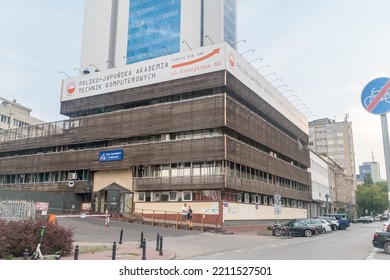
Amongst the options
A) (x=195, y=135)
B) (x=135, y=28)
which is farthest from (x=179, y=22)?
(x=195, y=135)

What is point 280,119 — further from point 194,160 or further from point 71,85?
point 71,85

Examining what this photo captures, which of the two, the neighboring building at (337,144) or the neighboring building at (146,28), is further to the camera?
the neighboring building at (337,144)

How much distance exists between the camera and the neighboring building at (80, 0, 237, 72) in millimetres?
69562

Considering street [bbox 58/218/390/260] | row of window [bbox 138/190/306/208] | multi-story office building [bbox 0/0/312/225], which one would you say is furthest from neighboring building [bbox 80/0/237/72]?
street [bbox 58/218/390/260]

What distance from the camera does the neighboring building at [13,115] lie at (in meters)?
80.2

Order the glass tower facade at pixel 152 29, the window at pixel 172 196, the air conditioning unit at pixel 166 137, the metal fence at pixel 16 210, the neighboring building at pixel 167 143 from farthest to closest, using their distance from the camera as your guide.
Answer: the glass tower facade at pixel 152 29 → the air conditioning unit at pixel 166 137 → the window at pixel 172 196 → the neighboring building at pixel 167 143 → the metal fence at pixel 16 210

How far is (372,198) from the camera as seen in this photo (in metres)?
110

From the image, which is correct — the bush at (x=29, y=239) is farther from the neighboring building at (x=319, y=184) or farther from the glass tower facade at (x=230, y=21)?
the glass tower facade at (x=230, y=21)

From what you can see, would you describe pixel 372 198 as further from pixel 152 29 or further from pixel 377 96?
pixel 377 96

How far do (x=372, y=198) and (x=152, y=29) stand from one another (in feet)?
267

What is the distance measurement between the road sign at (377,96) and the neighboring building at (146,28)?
207ft

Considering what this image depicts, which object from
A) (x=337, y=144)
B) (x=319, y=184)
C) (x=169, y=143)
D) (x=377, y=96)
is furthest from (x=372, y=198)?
(x=377, y=96)

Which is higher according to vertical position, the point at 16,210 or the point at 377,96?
the point at 377,96

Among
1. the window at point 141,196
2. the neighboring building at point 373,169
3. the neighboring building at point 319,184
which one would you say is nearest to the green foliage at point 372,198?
the neighboring building at point 319,184
